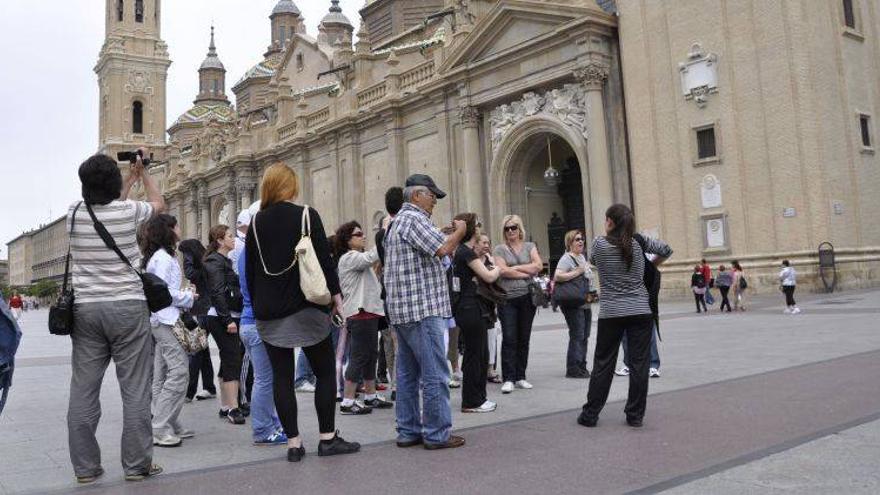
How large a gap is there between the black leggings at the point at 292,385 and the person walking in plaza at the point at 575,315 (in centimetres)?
413

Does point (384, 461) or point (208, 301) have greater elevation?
point (208, 301)

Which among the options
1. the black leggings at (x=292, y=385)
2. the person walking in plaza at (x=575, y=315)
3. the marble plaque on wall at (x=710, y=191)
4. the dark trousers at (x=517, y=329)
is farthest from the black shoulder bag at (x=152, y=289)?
the marble plaque on wall at (x=710, y=191)

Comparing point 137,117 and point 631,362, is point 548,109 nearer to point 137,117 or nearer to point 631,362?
point 631,362

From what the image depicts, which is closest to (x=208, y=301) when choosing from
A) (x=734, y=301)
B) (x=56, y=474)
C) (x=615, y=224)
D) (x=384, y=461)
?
(x=56, y=474)

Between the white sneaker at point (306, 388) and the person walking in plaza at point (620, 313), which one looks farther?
the white sneaker at point (306, 388)

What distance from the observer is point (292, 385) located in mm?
4961

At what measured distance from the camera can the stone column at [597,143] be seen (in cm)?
2314

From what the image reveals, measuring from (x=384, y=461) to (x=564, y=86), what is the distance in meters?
21.8

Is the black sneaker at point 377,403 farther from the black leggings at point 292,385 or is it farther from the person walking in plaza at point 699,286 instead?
the person walking in plaza at point 699,286

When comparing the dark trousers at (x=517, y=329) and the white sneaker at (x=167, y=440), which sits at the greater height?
the dark trousers at (x=517, y=329)

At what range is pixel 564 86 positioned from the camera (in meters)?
24.7

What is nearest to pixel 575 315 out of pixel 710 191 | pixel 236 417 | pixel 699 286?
pixel 236 417

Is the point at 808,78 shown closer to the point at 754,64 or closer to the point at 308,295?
the point at 754,64

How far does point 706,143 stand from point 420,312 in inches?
735
